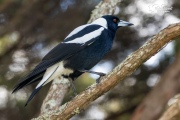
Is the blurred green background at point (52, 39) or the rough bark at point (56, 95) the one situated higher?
the blurred green background at point (52, 39)

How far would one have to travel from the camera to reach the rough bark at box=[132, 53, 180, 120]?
13.4ft

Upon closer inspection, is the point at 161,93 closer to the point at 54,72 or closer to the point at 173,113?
the point at 173,113

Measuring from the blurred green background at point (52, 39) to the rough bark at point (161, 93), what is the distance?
142 millimetres

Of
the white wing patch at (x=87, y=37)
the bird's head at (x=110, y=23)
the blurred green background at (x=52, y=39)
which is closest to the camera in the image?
the white wing patch at (x=87, y=37)

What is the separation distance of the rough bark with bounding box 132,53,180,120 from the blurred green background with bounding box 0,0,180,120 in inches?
5.6

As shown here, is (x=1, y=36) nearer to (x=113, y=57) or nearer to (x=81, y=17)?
(x=81, y=17)

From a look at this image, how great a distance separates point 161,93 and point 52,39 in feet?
3.58

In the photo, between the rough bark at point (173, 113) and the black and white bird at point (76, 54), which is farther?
the rough bark at point (173, 113)

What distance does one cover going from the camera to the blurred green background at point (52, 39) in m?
4.07

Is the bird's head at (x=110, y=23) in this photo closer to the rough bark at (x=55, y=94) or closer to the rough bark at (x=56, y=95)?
the rough bark at (x=55, y=94)

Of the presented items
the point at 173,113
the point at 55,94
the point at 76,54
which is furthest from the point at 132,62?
the point at 55,94

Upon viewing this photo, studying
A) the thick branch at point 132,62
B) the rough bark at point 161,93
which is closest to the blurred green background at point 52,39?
the rough bark at point 161,93

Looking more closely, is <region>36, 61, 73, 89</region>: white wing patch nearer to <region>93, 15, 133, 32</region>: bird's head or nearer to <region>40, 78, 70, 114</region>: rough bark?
→ <region>40, 78, 70, 114</region>: rough bark

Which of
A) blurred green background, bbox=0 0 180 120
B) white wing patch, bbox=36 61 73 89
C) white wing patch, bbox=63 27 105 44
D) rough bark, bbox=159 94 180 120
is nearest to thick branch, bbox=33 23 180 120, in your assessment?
white wing patch, bbox=36 61 73 89
